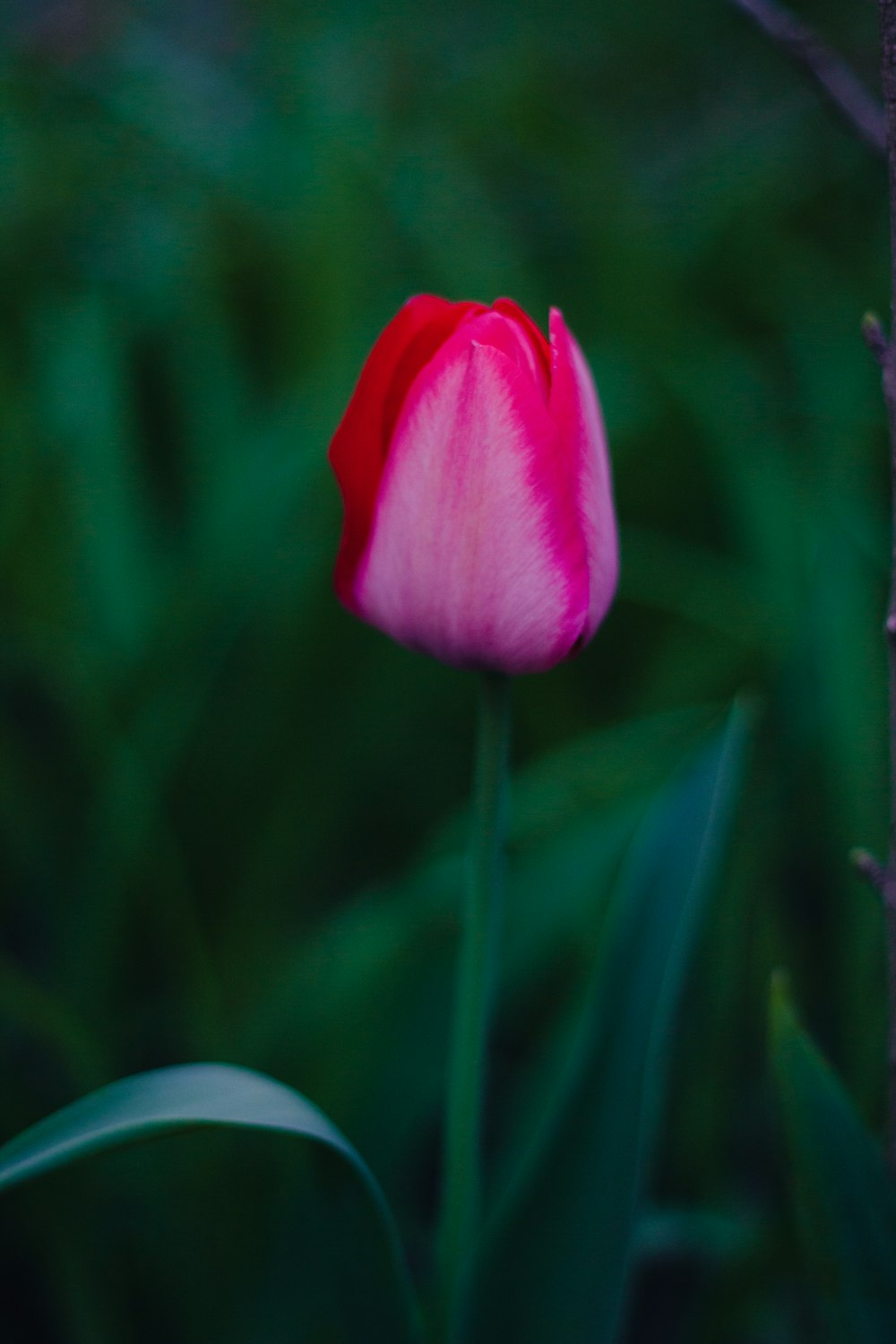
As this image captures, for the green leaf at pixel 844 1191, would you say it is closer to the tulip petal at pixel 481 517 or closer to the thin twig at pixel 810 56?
the tulip petal at pixel 481 517

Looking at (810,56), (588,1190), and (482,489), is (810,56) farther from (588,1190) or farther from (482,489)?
(588,1190)

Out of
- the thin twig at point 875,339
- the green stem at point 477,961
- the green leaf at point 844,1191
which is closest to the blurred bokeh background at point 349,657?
the green stem at point 477,961

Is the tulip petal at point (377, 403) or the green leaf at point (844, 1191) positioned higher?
the tulip petal at point (377, 403)

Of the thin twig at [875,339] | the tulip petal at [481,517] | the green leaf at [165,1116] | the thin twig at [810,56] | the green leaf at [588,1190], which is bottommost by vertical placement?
the green leaf at [588,1190]

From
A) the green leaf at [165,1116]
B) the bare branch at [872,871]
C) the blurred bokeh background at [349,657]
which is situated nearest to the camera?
the green leaf at [165,1116]

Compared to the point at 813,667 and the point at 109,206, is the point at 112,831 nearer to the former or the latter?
the point at 813,667

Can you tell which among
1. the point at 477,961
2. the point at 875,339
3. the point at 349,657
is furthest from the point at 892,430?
the point at 349,657

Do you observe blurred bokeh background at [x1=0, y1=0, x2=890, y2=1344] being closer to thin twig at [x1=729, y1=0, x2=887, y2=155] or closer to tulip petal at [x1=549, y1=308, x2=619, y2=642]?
tulip petal at [x1=549, y1=308, x2=619, y2=642]

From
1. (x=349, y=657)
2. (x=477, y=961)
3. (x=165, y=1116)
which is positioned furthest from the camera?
(x=349, y=657)
